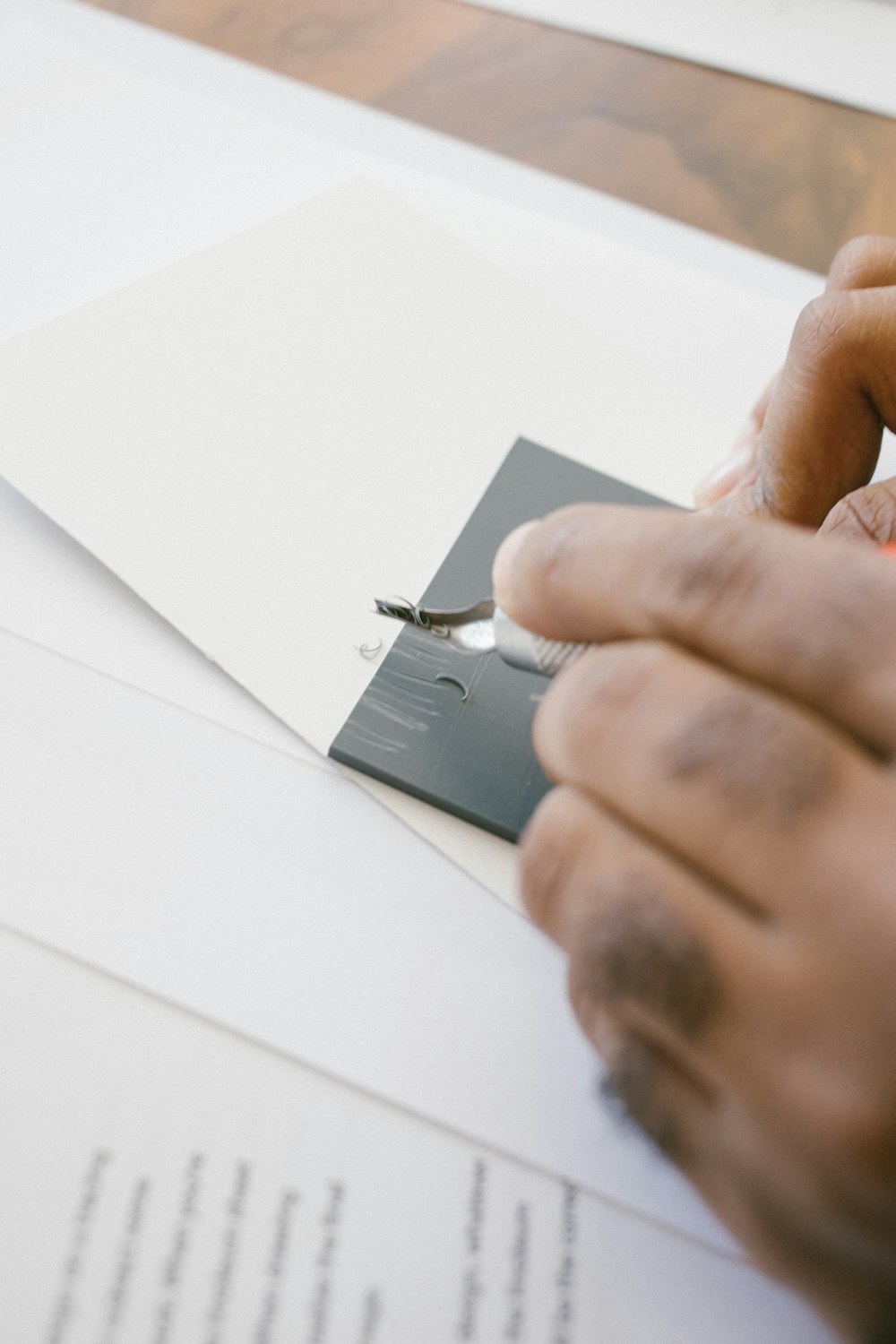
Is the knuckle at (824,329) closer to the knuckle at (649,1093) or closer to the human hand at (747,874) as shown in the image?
the human hand at (747,874)

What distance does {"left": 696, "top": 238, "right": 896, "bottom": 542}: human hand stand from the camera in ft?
1.83

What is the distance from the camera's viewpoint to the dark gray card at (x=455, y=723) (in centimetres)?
51

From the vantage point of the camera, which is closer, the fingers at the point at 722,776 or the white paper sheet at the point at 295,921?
the fingers at the point at 722,776

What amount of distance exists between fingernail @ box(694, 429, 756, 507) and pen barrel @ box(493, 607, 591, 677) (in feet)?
0.85

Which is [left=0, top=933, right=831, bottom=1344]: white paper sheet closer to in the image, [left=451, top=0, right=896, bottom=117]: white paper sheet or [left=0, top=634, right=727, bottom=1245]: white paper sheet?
[left=0, top=634, right=727, bottom=1245]: white paper sheet

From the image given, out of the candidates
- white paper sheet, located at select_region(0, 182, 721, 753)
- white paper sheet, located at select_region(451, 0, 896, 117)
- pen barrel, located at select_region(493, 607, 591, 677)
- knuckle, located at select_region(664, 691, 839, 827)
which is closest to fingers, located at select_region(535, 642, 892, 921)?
knuckle, located at select_region(664, 691, 839, 827)

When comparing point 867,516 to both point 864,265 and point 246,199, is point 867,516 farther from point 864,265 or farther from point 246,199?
point 246,199

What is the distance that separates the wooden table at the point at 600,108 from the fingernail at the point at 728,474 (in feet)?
1.18

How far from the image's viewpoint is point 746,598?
1.05 ft

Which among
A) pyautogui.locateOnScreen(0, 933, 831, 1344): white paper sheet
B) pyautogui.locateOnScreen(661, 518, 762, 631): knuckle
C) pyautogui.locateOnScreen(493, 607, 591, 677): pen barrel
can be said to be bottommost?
pyautogui.locateOnScreen(0, 933, 831, 1344): white paper sheet

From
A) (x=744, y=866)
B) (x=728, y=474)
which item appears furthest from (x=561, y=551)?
(x=728, y=474)

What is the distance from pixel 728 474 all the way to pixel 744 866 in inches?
17.1

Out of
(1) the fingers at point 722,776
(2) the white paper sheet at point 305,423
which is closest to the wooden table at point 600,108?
(2) the white paper sheet at point 305,423

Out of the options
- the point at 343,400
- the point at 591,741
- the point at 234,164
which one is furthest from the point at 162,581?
the point at 234,164
